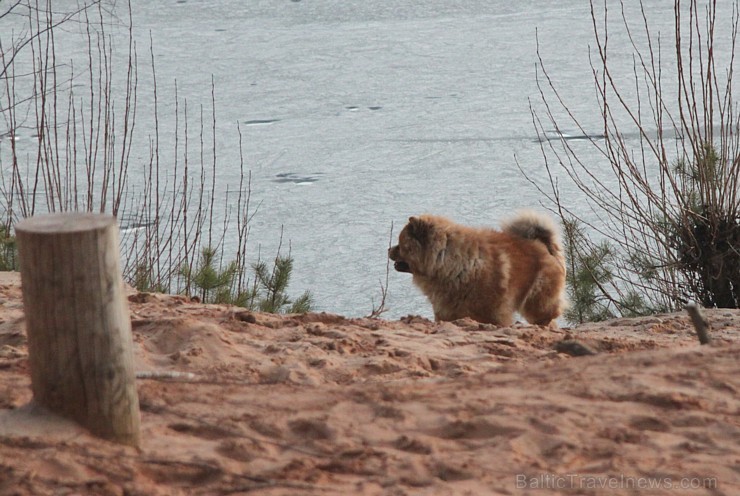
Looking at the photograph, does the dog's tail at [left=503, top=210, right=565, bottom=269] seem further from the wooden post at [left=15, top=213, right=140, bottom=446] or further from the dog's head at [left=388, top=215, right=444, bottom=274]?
the wooden post at [left=15, top=213, right=140, bottom=446]

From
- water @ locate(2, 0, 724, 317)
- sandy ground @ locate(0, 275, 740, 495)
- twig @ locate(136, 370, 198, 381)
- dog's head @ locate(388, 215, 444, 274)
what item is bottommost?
sandy ground @ locate(0, 275, 740, 495)

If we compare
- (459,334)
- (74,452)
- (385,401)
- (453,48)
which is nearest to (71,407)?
(74,452)

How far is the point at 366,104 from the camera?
11.8 metres

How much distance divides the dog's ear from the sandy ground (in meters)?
1.65

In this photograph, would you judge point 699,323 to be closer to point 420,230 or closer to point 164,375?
point 164,375

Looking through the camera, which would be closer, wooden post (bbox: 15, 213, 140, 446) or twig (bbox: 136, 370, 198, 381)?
wooden post (bbox: 15, 213, 140, 446)

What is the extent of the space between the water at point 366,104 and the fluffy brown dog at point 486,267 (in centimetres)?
90

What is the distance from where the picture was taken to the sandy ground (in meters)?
3.18

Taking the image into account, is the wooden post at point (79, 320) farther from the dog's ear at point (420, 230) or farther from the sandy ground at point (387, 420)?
the dog's ear at point (420, 230)

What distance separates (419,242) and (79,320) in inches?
152

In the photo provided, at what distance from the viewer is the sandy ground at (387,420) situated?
3178mm

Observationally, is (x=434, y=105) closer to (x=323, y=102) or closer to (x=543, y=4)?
(x=323, y=102)

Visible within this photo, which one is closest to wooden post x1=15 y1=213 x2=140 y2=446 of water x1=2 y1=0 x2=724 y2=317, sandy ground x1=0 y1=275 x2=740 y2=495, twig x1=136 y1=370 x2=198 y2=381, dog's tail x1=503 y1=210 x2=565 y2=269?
sandy ground x1=0 y1=275 x2=740 y2=495

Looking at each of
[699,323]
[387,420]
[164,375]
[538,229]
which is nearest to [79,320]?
[164,375]
